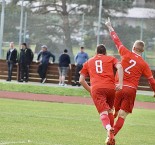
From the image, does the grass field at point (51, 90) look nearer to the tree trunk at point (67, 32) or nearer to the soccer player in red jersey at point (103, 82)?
the tree trunk at point (67, 32)

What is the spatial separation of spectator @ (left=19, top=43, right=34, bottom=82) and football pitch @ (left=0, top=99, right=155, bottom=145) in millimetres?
11200

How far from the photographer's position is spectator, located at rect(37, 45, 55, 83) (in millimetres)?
33094

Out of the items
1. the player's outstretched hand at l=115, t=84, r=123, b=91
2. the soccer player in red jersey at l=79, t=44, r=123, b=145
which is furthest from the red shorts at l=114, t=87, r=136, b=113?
the player's outstretched hand at l=115, t=84, r=123, b=91

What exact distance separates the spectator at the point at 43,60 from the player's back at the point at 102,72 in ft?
65.6

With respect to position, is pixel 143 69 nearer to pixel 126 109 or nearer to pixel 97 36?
pixel 126 109

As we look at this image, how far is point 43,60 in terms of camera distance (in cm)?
3381

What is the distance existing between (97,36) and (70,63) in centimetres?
191

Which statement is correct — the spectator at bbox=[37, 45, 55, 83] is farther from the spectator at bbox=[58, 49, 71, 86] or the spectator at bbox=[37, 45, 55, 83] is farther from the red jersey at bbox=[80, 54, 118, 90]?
the red jersey at bbox=[80, 54, 118, 90]

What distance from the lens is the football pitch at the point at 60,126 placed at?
13.2m

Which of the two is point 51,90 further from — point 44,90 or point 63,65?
point 63,65

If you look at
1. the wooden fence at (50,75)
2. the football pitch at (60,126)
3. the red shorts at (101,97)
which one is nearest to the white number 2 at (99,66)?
the red shorts at (101,97)

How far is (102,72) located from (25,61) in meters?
21.2

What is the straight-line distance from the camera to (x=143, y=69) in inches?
523

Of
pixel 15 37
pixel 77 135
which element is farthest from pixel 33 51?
pixel 77 135
